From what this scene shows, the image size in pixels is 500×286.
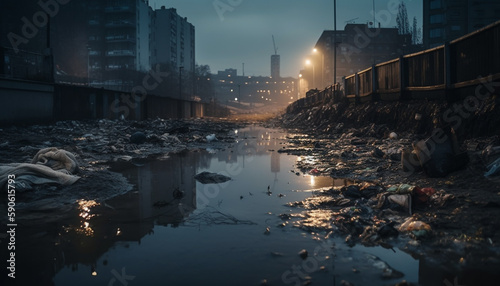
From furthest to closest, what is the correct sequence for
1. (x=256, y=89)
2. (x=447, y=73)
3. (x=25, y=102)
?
(x=256, y=89) < (x=25, y=102) < (x=447, y=73)

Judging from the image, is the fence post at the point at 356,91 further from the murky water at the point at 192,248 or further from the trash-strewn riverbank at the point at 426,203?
the murky water at the point at 192,248

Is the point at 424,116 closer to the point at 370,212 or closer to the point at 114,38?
the point at 370,212

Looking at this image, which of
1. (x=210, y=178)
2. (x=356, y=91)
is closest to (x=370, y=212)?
(x=210, y=178)

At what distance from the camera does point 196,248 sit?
3.13 meters

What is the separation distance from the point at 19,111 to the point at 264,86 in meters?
166

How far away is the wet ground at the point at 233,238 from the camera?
8.61 feet

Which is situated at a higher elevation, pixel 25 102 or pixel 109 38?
pixel 109 38

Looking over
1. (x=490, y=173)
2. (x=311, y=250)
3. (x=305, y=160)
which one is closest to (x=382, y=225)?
(x=311, y=250)

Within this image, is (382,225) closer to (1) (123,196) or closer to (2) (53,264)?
(2) (53,264)

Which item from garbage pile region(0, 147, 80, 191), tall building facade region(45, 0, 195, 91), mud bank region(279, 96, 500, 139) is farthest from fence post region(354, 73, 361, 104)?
tall building facade region(45, 0, 195, 91)

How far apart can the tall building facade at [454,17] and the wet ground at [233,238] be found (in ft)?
225

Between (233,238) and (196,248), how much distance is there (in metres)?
0.40

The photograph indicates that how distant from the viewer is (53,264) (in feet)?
9.25

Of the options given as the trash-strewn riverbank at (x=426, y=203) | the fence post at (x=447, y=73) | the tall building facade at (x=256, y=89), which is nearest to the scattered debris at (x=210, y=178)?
the trash-strewn riverbank at (x=426, y=203)
